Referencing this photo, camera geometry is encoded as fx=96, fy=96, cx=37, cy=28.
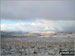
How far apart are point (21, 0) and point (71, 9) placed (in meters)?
0.90

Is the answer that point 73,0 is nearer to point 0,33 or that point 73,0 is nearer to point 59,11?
point 59,11

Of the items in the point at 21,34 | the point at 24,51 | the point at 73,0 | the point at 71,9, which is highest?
the point at 73,0

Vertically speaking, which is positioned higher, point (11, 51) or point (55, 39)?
point (55, 39)

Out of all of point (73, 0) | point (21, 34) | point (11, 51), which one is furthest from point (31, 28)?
point (73, 0)

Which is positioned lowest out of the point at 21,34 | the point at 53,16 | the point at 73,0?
the point at 21,34

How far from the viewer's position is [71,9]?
1692 millimetres

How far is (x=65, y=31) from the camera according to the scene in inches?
66.1

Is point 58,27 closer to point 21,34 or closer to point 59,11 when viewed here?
point 59,11

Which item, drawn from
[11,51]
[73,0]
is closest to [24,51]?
[11,51]

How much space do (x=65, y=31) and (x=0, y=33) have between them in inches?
45.4

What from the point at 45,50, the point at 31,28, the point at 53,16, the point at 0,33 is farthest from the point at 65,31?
the point at 0,33

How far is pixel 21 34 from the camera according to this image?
1.69 m

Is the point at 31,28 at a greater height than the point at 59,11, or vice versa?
the point at 59,11

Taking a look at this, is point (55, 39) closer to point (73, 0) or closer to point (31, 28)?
point (31, 28)
